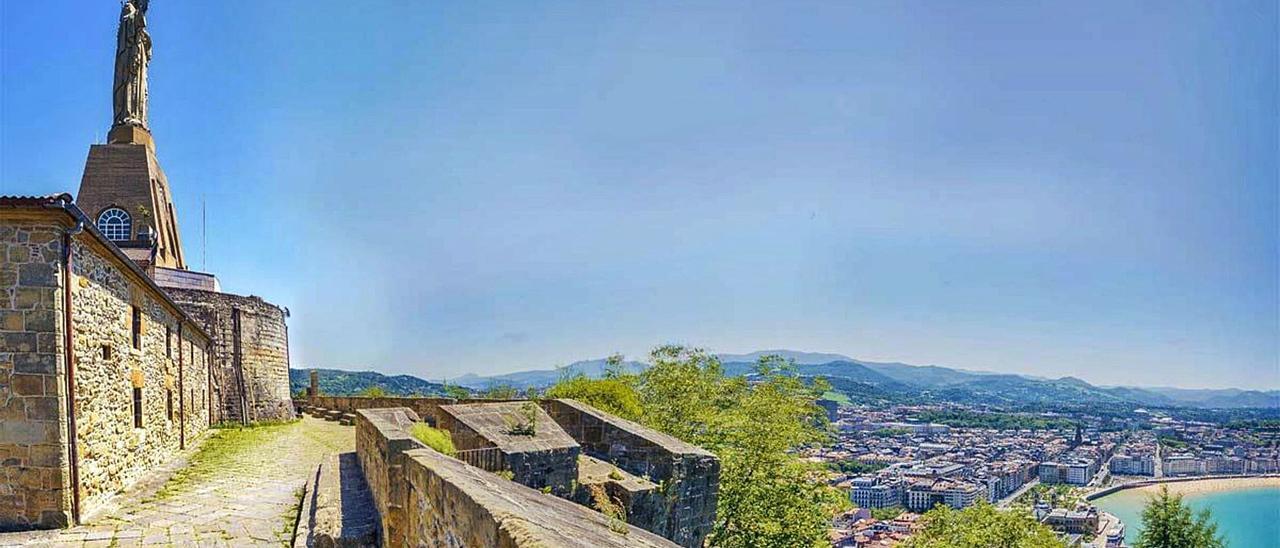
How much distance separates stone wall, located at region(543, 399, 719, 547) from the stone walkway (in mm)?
4574

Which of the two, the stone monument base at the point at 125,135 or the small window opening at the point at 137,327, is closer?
the small window opening at the point at 137,327

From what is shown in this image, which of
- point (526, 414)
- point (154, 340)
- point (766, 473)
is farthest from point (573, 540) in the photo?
point (154, 340)

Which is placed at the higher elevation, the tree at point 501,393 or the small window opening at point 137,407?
the small window opening at point 137,407

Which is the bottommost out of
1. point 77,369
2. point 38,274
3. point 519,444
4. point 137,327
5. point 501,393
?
point 501,393

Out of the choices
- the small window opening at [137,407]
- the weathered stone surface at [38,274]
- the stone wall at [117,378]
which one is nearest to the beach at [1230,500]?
the stone wall at [117,378]

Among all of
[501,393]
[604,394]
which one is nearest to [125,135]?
[501,393]

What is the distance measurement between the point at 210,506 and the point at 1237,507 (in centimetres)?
5568

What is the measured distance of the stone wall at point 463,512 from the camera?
8.54 feet

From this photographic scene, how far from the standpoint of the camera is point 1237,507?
41.8 metres

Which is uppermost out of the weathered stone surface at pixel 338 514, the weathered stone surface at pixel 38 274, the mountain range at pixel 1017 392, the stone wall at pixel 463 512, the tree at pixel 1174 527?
the weathered stone surface at pixel 38 274

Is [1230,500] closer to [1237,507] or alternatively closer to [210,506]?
[1237,507]

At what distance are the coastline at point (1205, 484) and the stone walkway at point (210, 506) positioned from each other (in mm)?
40171

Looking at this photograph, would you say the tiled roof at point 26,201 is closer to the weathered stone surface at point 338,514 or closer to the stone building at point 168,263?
the weathered stone surface at point 338,514

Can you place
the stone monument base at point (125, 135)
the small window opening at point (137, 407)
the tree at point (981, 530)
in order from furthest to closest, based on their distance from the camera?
the stone monument base at point (125, 135) → the tree at point (981, 530) → the small window opening at point (137, 407)
